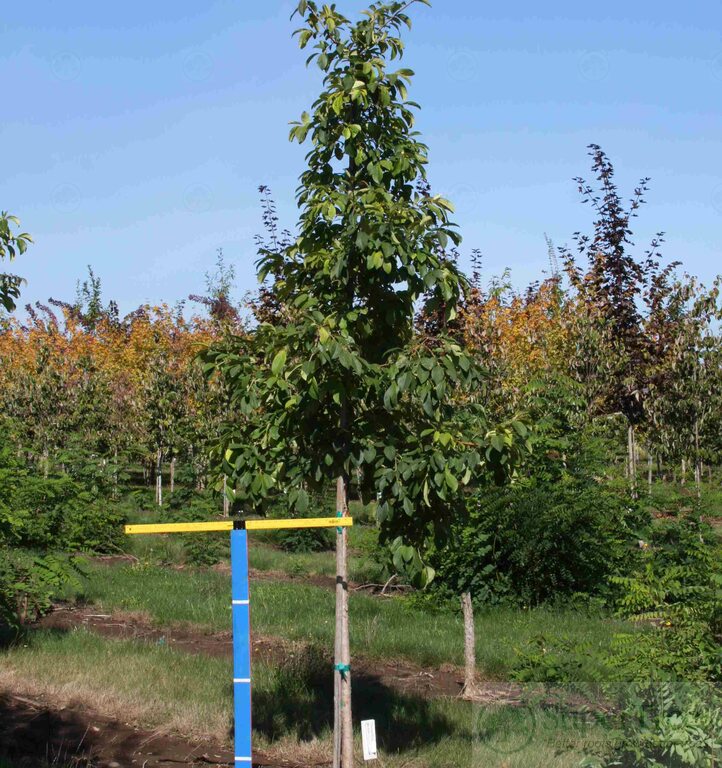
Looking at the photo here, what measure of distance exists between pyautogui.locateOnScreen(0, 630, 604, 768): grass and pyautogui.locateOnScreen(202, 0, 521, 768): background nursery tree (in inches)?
43.4

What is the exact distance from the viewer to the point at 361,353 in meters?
6.73

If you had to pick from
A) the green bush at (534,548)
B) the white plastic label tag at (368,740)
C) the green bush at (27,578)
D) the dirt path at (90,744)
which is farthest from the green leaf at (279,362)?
the green bush at (534,548)

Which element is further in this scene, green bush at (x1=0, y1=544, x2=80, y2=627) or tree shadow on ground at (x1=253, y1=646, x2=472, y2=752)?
green bush at (x1=0, y1=544, x2=80, y2=627)

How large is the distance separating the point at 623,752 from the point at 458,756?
1621 mm

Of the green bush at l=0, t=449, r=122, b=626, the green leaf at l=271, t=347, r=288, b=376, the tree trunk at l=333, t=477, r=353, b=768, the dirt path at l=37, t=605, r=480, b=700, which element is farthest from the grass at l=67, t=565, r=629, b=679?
the green leaf at l=271, t=347, r=288, b=376

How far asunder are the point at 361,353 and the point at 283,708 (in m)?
3.60

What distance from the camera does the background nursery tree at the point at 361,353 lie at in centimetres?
606

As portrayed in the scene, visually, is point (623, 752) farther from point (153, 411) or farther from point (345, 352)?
point (153, 411)

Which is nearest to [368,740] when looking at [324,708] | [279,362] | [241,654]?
[241,654]

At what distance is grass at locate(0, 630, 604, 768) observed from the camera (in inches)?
251

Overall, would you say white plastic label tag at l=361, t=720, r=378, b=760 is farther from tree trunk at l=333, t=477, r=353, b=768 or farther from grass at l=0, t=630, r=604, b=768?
grass at l=0, t=630, r=604, b=768

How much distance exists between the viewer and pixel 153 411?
27.4m

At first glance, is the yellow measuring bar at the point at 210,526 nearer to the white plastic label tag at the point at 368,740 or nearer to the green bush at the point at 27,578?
the white plastic label tag at the point at 368,740

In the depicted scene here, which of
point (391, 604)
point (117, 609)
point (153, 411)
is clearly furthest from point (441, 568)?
point (153, 411)
